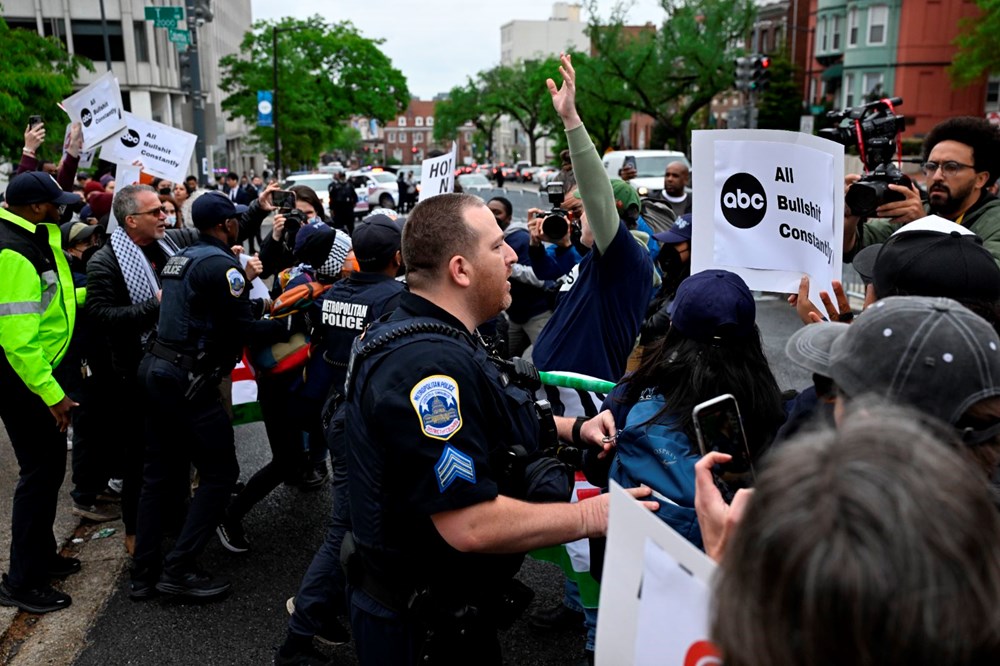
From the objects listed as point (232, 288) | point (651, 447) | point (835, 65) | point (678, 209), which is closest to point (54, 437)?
point (232, 288)

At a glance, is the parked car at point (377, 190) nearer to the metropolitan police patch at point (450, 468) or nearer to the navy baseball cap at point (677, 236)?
the navy baseball cap at point (677, 236)

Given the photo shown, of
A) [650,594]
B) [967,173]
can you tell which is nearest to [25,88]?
[967,173]

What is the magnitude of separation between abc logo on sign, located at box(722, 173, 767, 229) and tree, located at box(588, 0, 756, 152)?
39.6 meters

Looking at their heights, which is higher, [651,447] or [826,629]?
[826,629]

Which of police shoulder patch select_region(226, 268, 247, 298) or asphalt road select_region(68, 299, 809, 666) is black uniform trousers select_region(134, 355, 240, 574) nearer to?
asphalt road select_region(68, 299, 809, 666)

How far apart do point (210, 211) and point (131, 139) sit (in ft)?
11.3

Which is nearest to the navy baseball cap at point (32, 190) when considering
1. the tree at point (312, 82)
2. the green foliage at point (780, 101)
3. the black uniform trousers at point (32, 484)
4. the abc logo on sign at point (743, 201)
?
the black uniform trousers at point (32, 484)

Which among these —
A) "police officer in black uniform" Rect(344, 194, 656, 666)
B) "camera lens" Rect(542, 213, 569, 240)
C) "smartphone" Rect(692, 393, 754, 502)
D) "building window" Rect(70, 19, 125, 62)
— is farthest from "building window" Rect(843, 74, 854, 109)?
"smartphone" Rect(692, 393, 754, 502)

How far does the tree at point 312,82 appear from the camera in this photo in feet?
138

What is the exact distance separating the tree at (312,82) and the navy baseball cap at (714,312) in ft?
136

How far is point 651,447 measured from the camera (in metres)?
2.14

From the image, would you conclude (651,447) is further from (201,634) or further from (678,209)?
(678,209)

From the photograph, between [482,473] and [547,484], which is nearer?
[482,473]

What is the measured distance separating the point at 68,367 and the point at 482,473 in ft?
15.4
